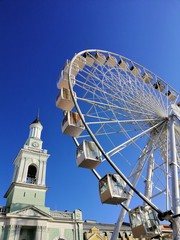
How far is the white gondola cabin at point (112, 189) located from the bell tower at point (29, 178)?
20611 millimetres

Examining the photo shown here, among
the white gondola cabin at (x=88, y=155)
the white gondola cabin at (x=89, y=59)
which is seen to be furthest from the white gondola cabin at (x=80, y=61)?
the white gondola cabin at (x=88, y=155)

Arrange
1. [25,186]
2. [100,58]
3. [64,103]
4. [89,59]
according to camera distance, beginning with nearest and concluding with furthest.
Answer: [64,103] → [89,59] → [100,58] → [25,186]

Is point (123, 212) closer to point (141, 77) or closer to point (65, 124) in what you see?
point (65, 124)

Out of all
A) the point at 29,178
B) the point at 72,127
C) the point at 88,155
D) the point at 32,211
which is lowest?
the point at 88,155

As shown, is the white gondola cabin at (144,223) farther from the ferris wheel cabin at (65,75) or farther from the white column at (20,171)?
the white column at (20,171)

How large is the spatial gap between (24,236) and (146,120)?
68.2 ft

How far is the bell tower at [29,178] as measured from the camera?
95.1ft

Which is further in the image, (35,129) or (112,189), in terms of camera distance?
(35,129)

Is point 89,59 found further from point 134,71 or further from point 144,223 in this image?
point 144,223

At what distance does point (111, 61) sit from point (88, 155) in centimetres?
1015

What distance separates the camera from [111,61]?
1912 centimetres

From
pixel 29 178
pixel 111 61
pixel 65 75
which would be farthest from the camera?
pixel 29 178

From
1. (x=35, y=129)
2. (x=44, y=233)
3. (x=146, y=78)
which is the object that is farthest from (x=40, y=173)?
(x=146, y=78)

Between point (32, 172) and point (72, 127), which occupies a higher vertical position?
point (32, 172)
